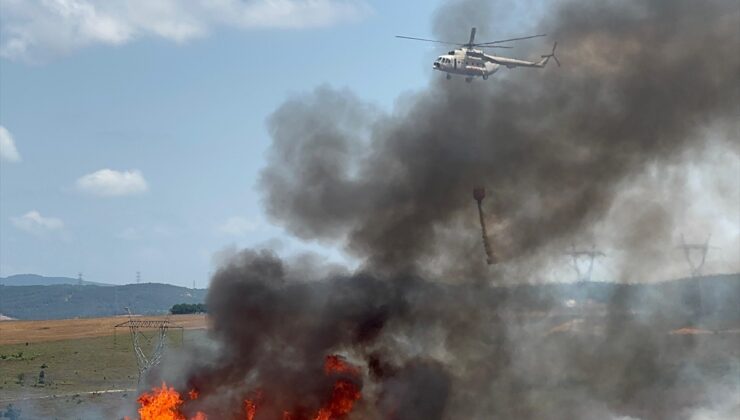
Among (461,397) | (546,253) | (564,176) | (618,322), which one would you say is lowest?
(461,397)

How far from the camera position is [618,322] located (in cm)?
6706

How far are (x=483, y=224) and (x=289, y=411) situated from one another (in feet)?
58.0

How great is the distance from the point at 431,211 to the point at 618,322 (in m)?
21.7

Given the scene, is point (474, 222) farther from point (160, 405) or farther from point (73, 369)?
point (73, 369)

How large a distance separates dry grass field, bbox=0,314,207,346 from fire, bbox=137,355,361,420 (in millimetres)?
93863

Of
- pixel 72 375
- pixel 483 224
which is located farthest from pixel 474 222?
pixel 72 375

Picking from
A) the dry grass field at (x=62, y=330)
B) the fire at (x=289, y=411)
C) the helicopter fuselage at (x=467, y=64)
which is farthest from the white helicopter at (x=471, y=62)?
the dry grass field at (x=62, y=330)

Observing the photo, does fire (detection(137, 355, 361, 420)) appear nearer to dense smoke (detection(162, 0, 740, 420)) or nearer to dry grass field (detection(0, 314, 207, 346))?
dense smoke (detection(162, 0, 740, 420))

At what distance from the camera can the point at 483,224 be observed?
55375 mm

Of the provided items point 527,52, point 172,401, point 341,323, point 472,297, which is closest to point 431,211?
point 472,297

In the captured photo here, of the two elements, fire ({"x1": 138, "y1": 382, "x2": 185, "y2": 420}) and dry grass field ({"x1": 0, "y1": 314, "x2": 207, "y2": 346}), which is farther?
dry grass field ({"x1": 0, "y1": 314, "x2": 207, "y2": 346})

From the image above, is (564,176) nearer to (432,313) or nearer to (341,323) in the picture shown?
(432,313)

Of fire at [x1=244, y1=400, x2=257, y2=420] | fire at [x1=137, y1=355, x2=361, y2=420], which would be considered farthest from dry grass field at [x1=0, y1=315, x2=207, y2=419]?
fire at [x1=244, y1=400, x2=257, y2=420]

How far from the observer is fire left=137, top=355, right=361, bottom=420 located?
1868 inches
